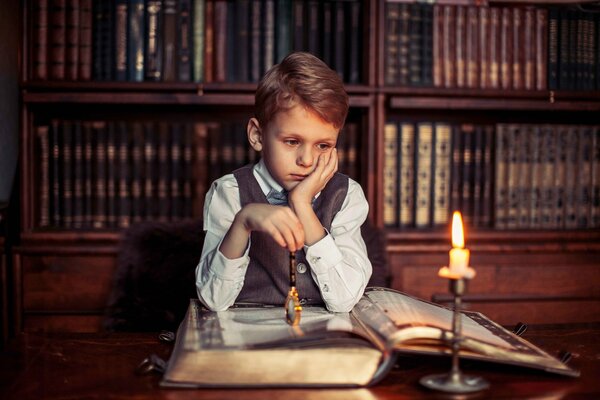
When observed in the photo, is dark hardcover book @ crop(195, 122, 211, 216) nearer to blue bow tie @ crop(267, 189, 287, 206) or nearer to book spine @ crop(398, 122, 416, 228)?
book spine @ crop(398, 122, 416, 228)

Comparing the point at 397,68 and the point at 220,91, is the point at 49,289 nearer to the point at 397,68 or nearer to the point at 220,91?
the point at 220,91

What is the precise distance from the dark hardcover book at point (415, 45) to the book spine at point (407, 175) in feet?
0.50

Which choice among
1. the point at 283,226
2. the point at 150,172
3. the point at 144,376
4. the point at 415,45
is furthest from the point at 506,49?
the point at 144,376

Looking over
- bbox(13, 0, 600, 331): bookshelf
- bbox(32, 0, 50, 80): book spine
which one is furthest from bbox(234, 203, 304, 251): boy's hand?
bbox(32, 0, 50, 80): book spine

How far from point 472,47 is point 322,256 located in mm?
1377

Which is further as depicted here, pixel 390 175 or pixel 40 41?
pixel 390 175

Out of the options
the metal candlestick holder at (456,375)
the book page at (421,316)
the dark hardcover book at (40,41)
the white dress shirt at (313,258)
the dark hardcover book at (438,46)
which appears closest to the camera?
the metal candlestick holder at (456,375)

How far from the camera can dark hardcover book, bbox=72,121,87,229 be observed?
2.36 m

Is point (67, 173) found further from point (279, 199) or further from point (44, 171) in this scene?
point (279, 199)

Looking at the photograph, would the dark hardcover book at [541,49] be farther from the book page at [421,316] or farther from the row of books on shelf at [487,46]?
the book page at [421,316]

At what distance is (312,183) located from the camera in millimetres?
1288

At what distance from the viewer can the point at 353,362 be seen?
0.93 meters

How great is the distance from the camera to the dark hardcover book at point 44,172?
2.35 metres

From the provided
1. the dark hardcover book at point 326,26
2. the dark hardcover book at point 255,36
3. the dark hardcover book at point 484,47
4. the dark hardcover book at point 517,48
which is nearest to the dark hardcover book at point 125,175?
the dark hardcover book at point 255,36
